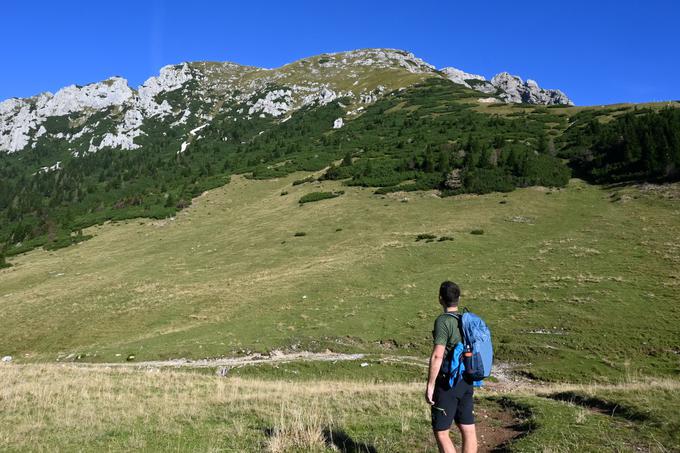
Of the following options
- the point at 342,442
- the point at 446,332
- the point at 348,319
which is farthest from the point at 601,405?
the point at 348,319

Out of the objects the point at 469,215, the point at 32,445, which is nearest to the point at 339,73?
the point at 469,215

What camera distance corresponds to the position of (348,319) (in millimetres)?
28391

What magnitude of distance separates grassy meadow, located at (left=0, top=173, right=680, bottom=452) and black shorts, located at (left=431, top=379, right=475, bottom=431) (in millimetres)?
2191

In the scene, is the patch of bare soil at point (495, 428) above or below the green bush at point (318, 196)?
below

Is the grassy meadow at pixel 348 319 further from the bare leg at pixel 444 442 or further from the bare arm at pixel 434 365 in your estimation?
the bare arm at pixel 434 365

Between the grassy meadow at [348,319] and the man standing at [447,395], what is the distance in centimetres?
208

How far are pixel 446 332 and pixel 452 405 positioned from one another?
1055 millimetres

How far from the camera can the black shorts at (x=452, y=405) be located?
253 inches

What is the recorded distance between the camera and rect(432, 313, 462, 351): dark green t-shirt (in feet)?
21.1

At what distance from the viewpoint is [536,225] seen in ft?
148

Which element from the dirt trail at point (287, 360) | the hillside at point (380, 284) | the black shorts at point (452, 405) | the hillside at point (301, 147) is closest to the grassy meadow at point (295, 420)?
the black shorts at point (452, 405)

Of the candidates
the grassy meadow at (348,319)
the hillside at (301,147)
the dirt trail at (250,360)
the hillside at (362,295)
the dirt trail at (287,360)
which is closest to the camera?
the grassy meadow at (348,319)

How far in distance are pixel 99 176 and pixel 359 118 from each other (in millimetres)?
84001

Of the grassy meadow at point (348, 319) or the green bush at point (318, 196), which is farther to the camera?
the green bush at point (318, 196)
